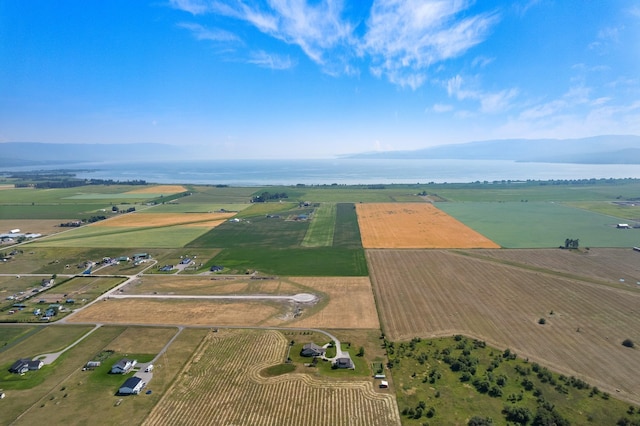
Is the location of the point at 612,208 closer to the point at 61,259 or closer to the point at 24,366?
the point at 24,366

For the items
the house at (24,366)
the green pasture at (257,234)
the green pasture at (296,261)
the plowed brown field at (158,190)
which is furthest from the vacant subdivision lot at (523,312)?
the plowed brown field at (158,190)

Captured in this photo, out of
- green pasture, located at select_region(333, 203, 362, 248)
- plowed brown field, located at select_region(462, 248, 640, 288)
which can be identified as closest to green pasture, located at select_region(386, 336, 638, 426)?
plowed brown field, located at select_region(462, 248, 640, 288)

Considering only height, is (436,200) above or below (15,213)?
above

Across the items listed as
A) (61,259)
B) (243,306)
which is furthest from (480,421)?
(61,259)

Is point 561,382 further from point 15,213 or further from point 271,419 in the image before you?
point 15,213

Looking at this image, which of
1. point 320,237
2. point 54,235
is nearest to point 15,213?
point 54,235

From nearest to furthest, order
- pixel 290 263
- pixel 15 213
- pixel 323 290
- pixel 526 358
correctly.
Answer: pixel 526 358 → pixel 323 290 → pixel 290 263 → pixel 15 213

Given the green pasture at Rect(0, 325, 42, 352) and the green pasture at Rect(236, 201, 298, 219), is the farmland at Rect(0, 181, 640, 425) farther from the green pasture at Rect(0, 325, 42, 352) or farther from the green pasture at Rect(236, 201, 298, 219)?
the green pasture at Rect(236, 201, 298, 219)
